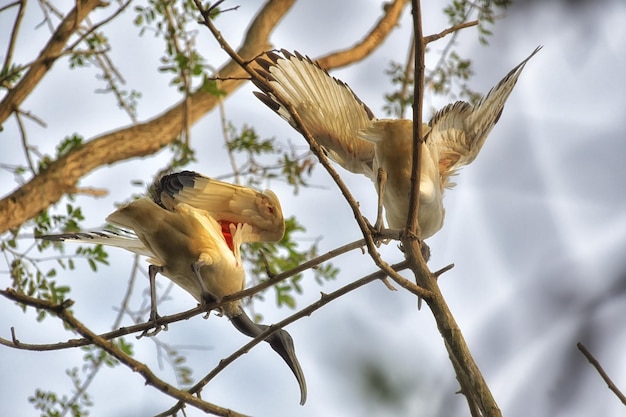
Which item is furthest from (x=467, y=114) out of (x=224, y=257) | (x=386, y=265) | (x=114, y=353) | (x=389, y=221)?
(x=114, y=353)

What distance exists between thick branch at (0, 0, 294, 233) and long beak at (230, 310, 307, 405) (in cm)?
180

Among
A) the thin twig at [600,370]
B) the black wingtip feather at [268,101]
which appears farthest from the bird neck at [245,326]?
the thin twig at [600,370]

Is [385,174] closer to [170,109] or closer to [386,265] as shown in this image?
[386,265]

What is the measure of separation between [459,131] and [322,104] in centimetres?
64

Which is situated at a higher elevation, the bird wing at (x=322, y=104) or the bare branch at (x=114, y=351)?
the bird wing at (x=322, y=104)

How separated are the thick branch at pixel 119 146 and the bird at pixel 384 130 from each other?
1499 millimetres

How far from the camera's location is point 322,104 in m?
3.12

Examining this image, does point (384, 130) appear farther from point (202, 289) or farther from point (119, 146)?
point (119, 146)

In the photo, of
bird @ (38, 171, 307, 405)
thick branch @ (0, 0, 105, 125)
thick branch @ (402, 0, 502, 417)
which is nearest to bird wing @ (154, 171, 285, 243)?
bird @ (38, 171, 307, 405)

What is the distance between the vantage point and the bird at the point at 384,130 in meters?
3.01

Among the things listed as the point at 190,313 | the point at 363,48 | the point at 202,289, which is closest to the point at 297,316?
the point at 190,313

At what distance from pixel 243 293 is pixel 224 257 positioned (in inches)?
22.8

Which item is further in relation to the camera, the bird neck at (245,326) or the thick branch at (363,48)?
the thick branch at (363,48)

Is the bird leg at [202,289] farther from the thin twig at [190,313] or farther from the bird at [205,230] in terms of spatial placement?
the thin twig at [190,313]
